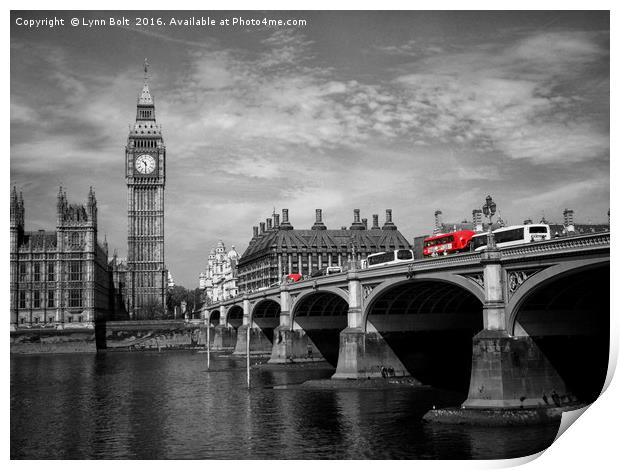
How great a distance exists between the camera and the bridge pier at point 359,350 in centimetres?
5256

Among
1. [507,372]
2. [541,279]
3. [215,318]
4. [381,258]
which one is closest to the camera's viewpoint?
[541,279]

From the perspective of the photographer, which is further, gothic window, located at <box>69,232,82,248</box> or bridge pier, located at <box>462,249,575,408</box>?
gothic window, located at <box>69,232,82,248</box>

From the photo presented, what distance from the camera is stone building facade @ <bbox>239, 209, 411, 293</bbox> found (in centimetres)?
13125

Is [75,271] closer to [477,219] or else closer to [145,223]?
[145,223]

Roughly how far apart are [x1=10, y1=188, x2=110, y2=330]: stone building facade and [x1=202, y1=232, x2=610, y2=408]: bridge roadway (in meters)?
51.1

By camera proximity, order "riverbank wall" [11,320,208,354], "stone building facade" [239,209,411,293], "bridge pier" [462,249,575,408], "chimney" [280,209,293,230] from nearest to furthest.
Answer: "bridge pier" [462,249,575,408]
"riverbank wall" [11,320,208,354]
"stone building facade" [239,209,411,293]
"chimney" [280,209,293,230]

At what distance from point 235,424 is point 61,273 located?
266 ft

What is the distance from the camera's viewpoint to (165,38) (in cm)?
2702

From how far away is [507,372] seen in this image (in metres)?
34.7

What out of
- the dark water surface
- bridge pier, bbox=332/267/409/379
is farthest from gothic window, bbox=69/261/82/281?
bridge pier, bbox=332/267/409/379

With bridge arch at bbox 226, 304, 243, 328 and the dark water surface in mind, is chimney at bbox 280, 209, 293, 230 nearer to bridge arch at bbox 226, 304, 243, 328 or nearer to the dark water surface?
bridge arch at bbox 226, 304, 243, 328

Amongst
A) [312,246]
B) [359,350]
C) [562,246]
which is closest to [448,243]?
[359,350]

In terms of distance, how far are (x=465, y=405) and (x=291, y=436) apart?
312 inches

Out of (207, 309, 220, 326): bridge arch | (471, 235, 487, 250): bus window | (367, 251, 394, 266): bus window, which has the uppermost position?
(471, 235, 487, 250): bus window
